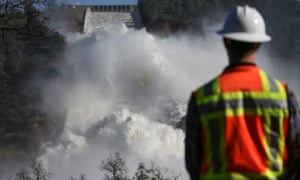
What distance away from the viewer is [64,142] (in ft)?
139

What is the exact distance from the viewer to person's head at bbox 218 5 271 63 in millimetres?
4664

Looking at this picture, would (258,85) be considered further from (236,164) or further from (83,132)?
(83,132)

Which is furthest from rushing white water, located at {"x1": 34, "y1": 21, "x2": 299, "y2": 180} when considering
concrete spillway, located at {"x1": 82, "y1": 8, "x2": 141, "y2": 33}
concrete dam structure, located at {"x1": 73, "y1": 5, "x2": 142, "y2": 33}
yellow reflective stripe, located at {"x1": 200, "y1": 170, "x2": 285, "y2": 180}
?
yellow reflective stripe, located at {"x1": 200, "y1": 170, "x2": 285, "y2": 180}

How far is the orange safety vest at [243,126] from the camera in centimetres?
454

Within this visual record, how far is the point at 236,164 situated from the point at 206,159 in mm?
156

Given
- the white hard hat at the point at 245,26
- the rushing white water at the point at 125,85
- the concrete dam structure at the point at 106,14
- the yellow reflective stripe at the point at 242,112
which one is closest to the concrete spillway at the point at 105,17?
the concrete dam structure at the point at 106,14

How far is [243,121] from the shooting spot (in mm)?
4570

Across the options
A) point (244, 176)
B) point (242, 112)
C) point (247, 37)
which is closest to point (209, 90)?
point (242, 112)

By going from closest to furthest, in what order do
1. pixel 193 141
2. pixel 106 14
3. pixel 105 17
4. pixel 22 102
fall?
pixel 193 141 → pixel 22 102 → pixel 105 17 → pixel 106 14

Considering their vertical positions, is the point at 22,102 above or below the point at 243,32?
above

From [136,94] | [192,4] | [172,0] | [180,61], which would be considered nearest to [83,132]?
[136,94]

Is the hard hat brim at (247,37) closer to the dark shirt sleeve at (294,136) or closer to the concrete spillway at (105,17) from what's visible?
the dark shirt sleeve at (294,136)

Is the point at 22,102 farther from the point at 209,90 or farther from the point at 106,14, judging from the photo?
the point at 209,90

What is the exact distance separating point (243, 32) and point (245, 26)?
29 millimetres
